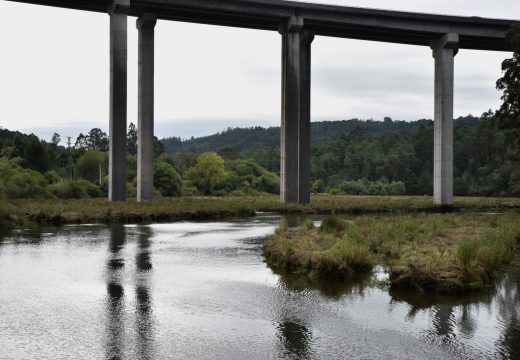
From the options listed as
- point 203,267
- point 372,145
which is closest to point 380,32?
point 203,267

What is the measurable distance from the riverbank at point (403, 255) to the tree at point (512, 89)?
13.3m

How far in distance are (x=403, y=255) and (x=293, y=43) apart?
3585cm

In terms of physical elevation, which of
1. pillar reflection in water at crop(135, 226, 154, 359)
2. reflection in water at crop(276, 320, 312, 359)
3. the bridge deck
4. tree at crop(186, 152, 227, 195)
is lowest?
reflection in water at crop(276, 320, 312, 359)

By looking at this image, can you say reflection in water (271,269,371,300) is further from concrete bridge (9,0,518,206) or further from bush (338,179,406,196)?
bush (338,179,406,196)

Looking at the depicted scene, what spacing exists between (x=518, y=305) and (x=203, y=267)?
7.67 metres

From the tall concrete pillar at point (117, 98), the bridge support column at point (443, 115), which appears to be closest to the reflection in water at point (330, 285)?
the tall concrete pillar at point (117, 98)

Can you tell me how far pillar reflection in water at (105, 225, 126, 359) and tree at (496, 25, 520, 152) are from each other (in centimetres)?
2347

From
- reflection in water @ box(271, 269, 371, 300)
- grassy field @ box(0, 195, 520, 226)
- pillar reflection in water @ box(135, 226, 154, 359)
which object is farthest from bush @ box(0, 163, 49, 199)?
reflection in water @ box(271, 269, 371, 300)

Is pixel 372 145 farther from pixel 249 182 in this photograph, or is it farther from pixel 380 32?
pixel 380 32

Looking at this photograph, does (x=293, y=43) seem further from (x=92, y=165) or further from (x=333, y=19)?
(x=92, y=165)

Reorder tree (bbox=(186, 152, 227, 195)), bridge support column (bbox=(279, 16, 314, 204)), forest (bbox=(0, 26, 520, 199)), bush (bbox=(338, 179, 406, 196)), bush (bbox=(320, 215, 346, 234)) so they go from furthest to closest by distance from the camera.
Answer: bush (bbox=(338, 179, 406, 196))
tree (bbox=(186, 152, 227, 195))
forest (bbox=(0, 26, 520, 199))
bridge support column (bbox=(279, 16, 314, 204))
bush (bbox=(320, 215, 346, 234))

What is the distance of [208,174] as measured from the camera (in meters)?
87.1

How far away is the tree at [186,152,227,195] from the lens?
86.6 m

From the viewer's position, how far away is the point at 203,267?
15695 mm
